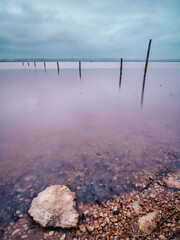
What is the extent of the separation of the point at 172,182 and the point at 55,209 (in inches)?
122

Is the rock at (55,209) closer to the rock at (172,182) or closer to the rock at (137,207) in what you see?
the rock at (137,207)

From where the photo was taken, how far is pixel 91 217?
2.95m

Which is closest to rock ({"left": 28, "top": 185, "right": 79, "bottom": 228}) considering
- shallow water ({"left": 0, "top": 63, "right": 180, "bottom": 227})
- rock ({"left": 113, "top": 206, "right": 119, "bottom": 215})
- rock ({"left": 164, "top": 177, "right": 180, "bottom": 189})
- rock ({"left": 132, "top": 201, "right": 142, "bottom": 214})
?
shallow water ({"left": 0, "top": 63, "right": 180, "bottom": 227})

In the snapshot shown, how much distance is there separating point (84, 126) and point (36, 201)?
15.3ft

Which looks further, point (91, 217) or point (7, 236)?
point (91, 217)

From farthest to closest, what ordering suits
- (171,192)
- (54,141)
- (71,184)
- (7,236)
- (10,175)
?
(54,141)
(10,175)
(71,184)
(171,192)
(7,236)

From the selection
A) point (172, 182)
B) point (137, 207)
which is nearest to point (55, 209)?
point (137, 207)

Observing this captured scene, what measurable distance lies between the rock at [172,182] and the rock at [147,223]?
44.3 inches

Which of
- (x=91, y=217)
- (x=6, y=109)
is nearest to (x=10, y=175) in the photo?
(x=91, y=217)

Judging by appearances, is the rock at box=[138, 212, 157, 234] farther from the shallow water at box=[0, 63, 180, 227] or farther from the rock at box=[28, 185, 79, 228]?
the rock at box=[28, 185, 79, 228]

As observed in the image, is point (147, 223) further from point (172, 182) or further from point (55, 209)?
point (55, 209)

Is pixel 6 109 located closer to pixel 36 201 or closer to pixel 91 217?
pixel 36 201

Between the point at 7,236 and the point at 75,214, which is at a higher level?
the point at 75,214

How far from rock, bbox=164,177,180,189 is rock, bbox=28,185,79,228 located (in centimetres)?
253
